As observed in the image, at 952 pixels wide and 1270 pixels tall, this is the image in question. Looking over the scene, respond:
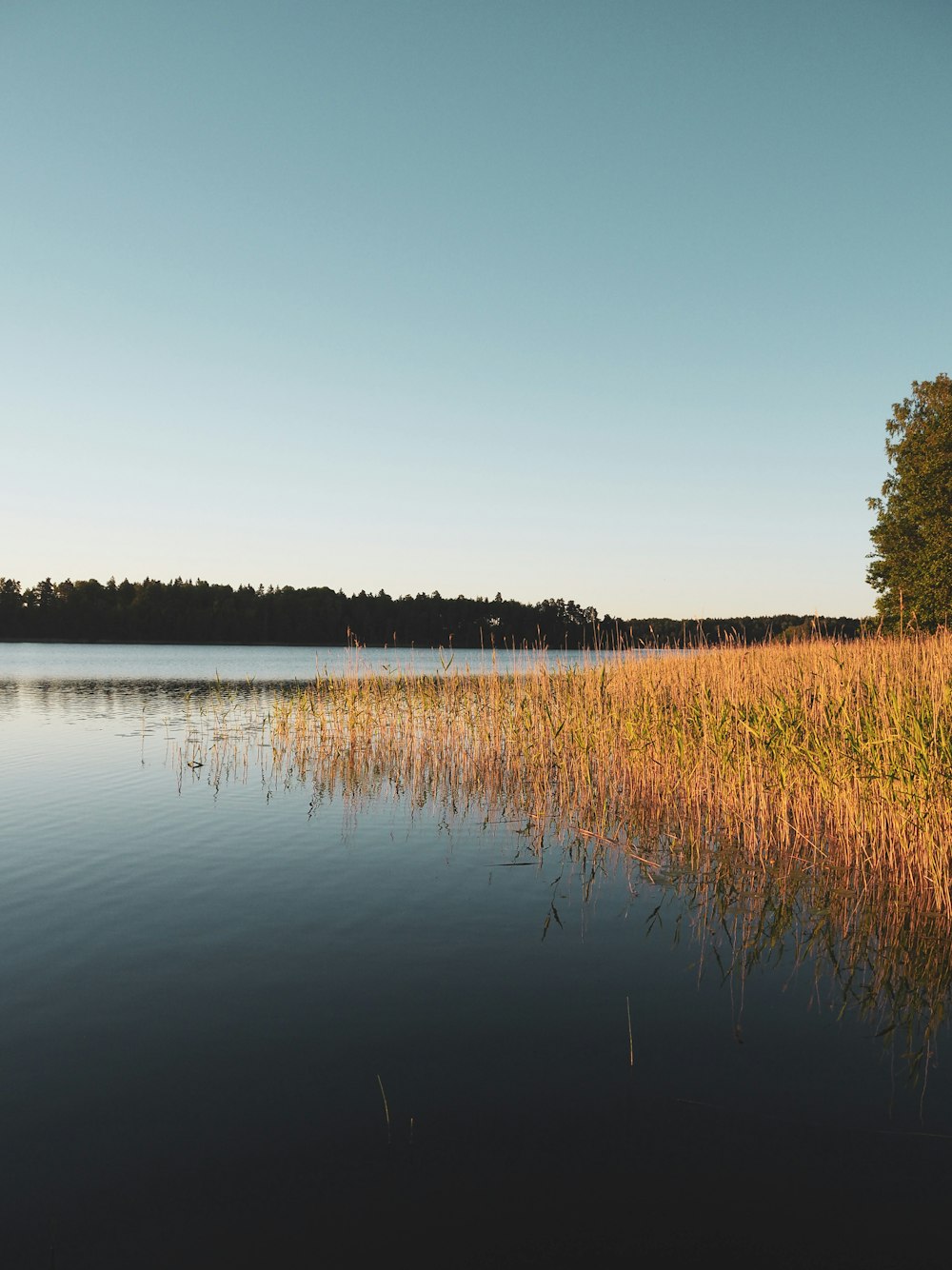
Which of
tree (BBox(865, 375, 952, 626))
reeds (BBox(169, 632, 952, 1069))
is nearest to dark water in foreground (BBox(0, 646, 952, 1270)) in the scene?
reeds (BBox(169, 632, 952, 1069))

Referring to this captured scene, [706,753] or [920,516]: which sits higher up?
[920,516]

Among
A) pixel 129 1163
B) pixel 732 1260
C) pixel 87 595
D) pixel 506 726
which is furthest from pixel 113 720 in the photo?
pixel 87 595

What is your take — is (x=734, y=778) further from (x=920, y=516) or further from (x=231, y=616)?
(x=231, y=616)

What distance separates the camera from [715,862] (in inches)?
289

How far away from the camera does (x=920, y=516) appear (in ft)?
91.3

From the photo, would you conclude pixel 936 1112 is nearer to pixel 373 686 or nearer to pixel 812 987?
pixel 812 987

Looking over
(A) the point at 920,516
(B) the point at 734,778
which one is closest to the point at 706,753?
(B) the point at 734,778

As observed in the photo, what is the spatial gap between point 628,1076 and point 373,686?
39.2 feet

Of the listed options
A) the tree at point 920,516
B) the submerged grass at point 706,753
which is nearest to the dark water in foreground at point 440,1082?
the submerged grass at point 706,753

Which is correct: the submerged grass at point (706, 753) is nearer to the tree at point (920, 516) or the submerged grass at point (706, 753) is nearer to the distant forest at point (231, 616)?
the tree at point (920, 516)

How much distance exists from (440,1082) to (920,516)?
29589 mm

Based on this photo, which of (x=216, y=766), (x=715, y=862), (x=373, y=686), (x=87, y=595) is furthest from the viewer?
(x=87, y=595)

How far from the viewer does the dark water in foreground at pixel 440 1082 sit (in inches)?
113

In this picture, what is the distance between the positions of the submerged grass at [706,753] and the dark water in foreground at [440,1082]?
1713mm
